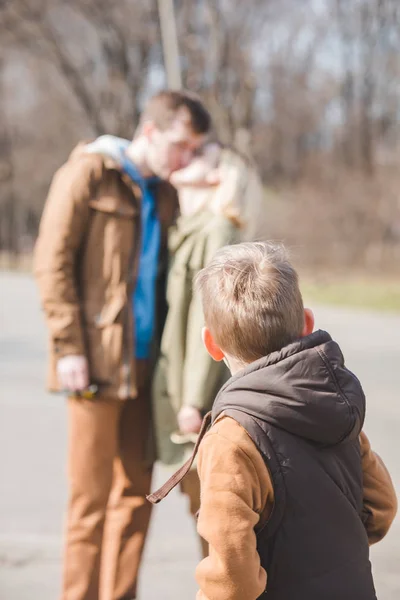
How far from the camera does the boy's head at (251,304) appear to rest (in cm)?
188

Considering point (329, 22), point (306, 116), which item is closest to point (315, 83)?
point (306, 116)

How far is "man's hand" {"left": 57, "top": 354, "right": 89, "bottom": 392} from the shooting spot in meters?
3.20

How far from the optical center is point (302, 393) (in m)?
1.81

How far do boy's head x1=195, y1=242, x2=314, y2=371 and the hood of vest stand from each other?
0.07 m

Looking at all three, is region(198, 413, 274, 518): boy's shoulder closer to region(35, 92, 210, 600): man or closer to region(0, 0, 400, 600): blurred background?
region(0, 0, 400, 600): blurred background

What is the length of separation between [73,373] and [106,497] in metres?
0.47

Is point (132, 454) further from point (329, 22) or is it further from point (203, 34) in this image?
point (329, 22)

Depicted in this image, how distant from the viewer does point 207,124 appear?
3326mm

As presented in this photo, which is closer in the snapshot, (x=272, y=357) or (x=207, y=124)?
(x=272, y=357)

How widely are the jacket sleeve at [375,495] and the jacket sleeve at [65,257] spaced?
1383 mm

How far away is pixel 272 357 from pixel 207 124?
1668mm

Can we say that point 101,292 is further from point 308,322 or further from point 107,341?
point 308,322

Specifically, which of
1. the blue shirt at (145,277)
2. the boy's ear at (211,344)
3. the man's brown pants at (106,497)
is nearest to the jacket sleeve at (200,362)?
the blue shirt at (145,277)

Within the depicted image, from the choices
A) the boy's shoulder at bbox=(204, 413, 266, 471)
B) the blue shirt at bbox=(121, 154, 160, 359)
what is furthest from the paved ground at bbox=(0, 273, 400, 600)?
the boy's shoulder at bbox=(204, 413, 266, 471)
